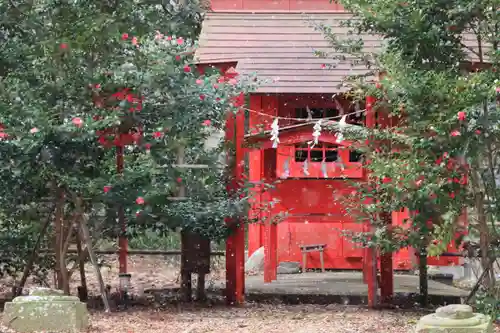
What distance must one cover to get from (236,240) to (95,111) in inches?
101

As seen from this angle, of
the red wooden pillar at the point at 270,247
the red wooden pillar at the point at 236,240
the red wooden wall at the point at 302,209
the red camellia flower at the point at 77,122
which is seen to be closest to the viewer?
the red camellia flower at the point at 77,122

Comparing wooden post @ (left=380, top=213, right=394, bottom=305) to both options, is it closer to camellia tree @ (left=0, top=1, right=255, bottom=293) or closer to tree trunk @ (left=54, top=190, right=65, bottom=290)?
camellia tree @ (left=0, top=1, right=255, bottom=293)

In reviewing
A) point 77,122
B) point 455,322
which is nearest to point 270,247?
point 77,122

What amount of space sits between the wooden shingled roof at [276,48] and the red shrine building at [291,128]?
1cm

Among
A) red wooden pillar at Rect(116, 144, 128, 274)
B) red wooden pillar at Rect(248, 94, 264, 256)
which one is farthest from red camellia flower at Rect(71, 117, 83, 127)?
red wooden pillar at Rect(248, 94, 264, 256)

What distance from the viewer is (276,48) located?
10781 millimetres

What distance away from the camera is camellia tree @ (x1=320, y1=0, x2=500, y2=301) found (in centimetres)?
717

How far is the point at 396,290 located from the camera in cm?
1006

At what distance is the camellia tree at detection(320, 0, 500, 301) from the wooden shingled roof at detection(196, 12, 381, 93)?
199 cm

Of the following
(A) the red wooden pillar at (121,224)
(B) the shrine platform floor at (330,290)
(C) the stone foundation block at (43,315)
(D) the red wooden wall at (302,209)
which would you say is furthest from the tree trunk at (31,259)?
(D) the red wooden wall at (302,209)

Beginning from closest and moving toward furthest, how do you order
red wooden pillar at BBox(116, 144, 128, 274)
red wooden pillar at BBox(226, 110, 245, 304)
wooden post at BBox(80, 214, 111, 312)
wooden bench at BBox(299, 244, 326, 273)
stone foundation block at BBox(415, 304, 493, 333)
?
stone foundation block at BBox(415, 304, 493, 333) < wooden post at BBox(80, 214, 111, 312) < red wooden pillar at BBox(116, 144, 128, 274) < red wooden pillar at BBox(226, 110, 245, 304) < wooden bench at BBox(299, 244, 326, 273)

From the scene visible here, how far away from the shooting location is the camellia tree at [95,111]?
7922mm

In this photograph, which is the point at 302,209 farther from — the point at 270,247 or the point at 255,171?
the point at 255,171

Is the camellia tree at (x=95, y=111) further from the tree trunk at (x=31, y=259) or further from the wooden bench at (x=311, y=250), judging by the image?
the wooden bench at (x=311, y=250)
